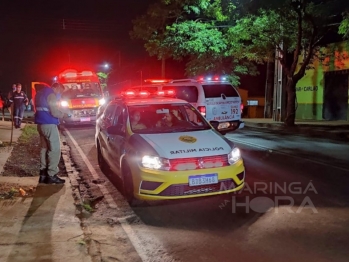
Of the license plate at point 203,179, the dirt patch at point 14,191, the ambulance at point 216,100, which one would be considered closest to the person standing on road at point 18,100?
the ambulance at point 216,100

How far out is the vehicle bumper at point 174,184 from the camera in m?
6.24

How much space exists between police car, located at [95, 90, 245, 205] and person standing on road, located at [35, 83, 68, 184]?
1117 mm

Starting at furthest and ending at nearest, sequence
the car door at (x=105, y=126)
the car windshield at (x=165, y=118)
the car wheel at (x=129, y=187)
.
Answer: the car door at (x=105, y=126), the car windshield at (x=165, y=118), the car wheel at (x=129, y=187)

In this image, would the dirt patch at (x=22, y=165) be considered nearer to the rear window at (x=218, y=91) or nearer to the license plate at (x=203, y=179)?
the license plate at (x=203, y=179)

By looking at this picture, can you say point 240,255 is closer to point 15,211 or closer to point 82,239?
point 82,239

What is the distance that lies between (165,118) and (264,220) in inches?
111

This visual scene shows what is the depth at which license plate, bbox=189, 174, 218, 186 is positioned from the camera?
6266 millimetres

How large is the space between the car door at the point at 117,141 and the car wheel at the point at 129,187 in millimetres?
355

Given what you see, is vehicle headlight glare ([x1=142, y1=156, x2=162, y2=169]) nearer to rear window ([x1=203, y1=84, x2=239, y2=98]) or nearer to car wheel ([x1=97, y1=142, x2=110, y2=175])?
car wheel ([x1=97, y1=142, x2=110, y2=175])

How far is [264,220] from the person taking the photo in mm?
6047

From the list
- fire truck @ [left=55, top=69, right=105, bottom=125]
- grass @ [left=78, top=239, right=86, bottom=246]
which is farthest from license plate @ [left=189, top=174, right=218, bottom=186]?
fire truck @ [left=55, top=69, right=105, bottom=125]

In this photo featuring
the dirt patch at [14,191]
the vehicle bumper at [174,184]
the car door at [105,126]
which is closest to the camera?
the vehicle bumper at [174,184]

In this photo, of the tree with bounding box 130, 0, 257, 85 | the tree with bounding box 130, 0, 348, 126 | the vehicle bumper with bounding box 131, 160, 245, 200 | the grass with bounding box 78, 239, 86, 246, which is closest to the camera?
the grass with bounding box 78, 239, 86, 246

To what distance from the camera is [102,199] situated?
7.47 m
